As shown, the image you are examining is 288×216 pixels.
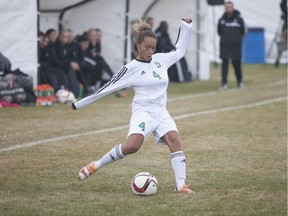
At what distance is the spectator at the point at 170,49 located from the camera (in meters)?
21.8

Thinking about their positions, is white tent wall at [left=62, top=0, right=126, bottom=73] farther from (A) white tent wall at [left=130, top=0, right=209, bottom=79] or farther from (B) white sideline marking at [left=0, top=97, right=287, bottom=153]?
(B) white sideline marking at [left=0, top=97, right=287, bottom=153]

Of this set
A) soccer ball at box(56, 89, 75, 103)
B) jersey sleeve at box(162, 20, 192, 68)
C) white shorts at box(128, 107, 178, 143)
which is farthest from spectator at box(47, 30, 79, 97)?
white shorts at box(128, 107, 178, 143)

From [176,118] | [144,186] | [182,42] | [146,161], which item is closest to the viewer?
[144,186]

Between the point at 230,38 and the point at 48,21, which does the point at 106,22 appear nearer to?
the point at 48,21

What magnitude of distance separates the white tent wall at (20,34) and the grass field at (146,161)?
48.4 inches

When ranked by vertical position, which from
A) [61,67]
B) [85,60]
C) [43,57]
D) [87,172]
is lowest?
[85,60]

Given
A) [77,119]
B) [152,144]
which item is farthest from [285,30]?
[152,144]

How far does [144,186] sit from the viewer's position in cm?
781

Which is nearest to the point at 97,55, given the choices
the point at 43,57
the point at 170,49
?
the point at 43,57

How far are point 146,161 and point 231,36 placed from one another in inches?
427

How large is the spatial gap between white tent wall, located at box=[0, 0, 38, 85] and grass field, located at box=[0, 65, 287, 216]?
123 cm

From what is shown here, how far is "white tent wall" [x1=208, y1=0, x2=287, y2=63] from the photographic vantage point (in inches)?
1166

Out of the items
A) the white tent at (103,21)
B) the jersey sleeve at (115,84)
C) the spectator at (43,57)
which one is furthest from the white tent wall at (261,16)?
the jersey sleeve at (115,84)

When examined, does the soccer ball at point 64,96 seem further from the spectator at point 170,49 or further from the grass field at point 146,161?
the spectator at point 170,49
